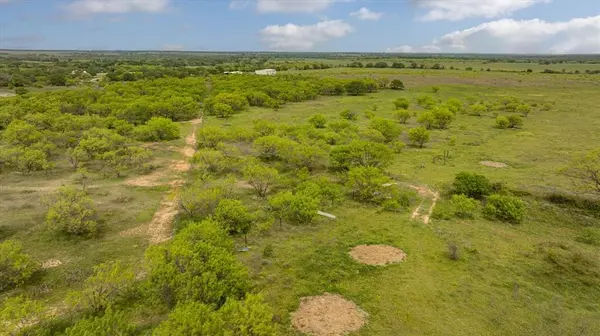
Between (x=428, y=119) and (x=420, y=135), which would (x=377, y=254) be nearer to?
(x=420, y=135)

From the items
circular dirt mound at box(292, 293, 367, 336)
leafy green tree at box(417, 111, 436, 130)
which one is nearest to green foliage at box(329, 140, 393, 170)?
circular dirt mound at box(292, 293, 367, 336)

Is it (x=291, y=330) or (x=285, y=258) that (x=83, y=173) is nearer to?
(x=285, y=258)

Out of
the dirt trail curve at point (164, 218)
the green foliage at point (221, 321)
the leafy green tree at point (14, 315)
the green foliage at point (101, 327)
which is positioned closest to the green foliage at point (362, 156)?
the dirt trail curve at point (164, 218)

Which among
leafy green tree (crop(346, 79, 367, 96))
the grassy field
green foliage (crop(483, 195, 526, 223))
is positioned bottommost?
the grassy field

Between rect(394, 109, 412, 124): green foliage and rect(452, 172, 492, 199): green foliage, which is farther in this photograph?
rect(394, 109, 412, 124): green foliage

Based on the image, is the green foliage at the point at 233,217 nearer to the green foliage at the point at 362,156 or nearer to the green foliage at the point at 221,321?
the green foliage at the point at 221,321

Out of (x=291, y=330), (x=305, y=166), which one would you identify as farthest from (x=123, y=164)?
(x=291, y=330)

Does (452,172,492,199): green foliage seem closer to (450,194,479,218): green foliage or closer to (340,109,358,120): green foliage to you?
(450,194,479,218): green foliage
